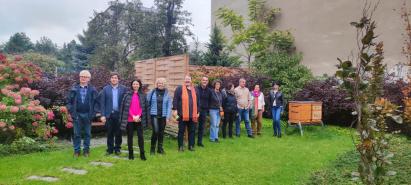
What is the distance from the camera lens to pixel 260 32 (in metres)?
20.2

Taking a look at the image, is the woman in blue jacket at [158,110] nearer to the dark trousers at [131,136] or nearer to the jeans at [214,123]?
the dark trousers at [131,136]

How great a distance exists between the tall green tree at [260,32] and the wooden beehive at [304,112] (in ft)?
27.3

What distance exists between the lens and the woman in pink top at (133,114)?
7.49 m

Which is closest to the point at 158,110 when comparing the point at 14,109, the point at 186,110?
the point at 186,110

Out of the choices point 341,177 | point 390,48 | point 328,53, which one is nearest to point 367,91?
point 341,177

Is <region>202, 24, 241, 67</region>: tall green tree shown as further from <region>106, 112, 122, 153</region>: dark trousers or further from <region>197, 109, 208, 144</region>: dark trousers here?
<region>106, 112, 122, 153</region>: dark trousers

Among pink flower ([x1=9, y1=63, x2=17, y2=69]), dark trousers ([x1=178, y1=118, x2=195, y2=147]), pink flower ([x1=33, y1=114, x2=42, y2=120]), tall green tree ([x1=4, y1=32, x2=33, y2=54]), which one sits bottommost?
dark trousers ([x1=178, y1=118, x2=195, y2=147])

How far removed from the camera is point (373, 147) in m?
3.12

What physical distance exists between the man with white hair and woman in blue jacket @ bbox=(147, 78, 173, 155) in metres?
1.22

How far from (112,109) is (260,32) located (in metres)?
13.7

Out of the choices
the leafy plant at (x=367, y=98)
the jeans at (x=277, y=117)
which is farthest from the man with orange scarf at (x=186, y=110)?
the leafy plant at (x=367, y=98)

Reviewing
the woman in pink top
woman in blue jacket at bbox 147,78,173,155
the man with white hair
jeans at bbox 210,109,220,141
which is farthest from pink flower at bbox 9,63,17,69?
jeans at bbox 210,109,220,141

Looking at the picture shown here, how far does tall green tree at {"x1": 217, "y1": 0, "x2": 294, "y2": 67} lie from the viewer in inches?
784

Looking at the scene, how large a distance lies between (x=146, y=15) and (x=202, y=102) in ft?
55.3
